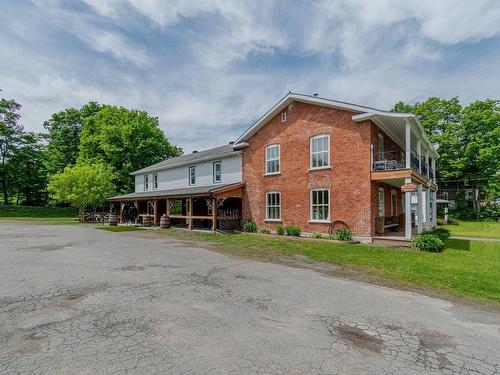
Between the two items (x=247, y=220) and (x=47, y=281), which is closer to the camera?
(x=47, y=281)

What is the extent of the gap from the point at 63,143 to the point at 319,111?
48.7 metres

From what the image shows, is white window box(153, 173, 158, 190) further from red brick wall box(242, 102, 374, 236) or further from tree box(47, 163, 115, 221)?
red brick wall box(242, 102, 374, 236)

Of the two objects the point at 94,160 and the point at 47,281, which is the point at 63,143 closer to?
the point at 94,160

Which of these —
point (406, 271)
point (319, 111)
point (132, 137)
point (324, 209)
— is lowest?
point (406, 271)

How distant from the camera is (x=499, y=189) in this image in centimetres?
3288

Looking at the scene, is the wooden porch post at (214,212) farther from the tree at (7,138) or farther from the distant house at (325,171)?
the tree at (7,138)

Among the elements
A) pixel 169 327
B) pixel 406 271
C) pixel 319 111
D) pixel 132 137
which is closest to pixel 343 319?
pixel 169 327

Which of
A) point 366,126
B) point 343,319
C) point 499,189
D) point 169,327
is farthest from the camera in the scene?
point 499,189

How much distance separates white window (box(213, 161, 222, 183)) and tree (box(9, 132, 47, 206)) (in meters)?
39.3

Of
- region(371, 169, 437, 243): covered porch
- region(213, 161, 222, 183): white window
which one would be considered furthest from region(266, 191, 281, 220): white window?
region(371, 169, 437, 243): covered porch

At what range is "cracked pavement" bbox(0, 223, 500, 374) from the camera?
3.57 m

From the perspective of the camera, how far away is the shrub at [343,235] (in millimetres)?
15156

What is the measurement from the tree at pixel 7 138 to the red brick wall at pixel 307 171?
45477 millimetres

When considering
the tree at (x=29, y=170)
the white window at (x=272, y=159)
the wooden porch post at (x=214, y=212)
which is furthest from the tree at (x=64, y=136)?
the white window at (x=272, y=159)
